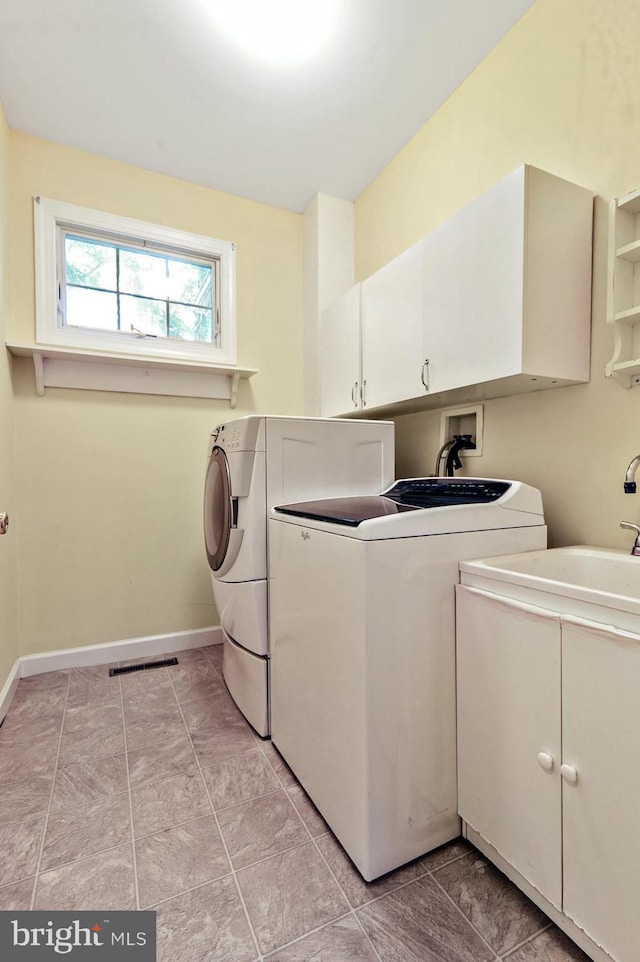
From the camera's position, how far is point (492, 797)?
44.3 inches

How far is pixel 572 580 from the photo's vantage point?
1.34 metres

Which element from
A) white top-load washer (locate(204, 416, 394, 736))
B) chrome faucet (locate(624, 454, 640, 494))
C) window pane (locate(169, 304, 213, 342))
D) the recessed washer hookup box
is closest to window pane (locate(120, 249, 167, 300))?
window pane (locate(169, 304, 213, 342))

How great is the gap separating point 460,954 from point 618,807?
0.51 metres

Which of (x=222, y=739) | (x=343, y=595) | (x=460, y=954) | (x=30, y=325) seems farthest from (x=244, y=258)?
(x=460, y=954)

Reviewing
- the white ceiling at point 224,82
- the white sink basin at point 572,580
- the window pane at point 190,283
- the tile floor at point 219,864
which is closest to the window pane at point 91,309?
the window pane at point 190,283

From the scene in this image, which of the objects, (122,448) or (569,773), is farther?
(122,448)

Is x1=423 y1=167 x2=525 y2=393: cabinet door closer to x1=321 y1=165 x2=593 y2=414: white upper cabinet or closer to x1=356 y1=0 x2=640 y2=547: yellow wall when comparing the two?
x1=321 y1=165 x2=593 y2=414: white upper cabinet

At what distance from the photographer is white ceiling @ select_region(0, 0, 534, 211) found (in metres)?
1.64

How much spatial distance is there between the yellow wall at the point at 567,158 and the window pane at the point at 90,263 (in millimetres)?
1844

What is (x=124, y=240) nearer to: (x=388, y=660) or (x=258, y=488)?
(x=258, y=488)

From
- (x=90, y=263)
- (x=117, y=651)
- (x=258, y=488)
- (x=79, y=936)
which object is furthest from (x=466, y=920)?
(x=90, y=263)

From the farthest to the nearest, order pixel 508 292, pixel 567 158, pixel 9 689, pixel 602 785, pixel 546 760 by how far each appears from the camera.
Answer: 1. pixel 9 689
2. pixel 567 158
3. pixel 508 292
4. pixel 546 760
5. pixel 602 785

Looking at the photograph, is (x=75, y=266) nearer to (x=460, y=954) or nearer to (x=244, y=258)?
(x=244, y=258)

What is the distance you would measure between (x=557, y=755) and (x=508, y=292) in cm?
128
